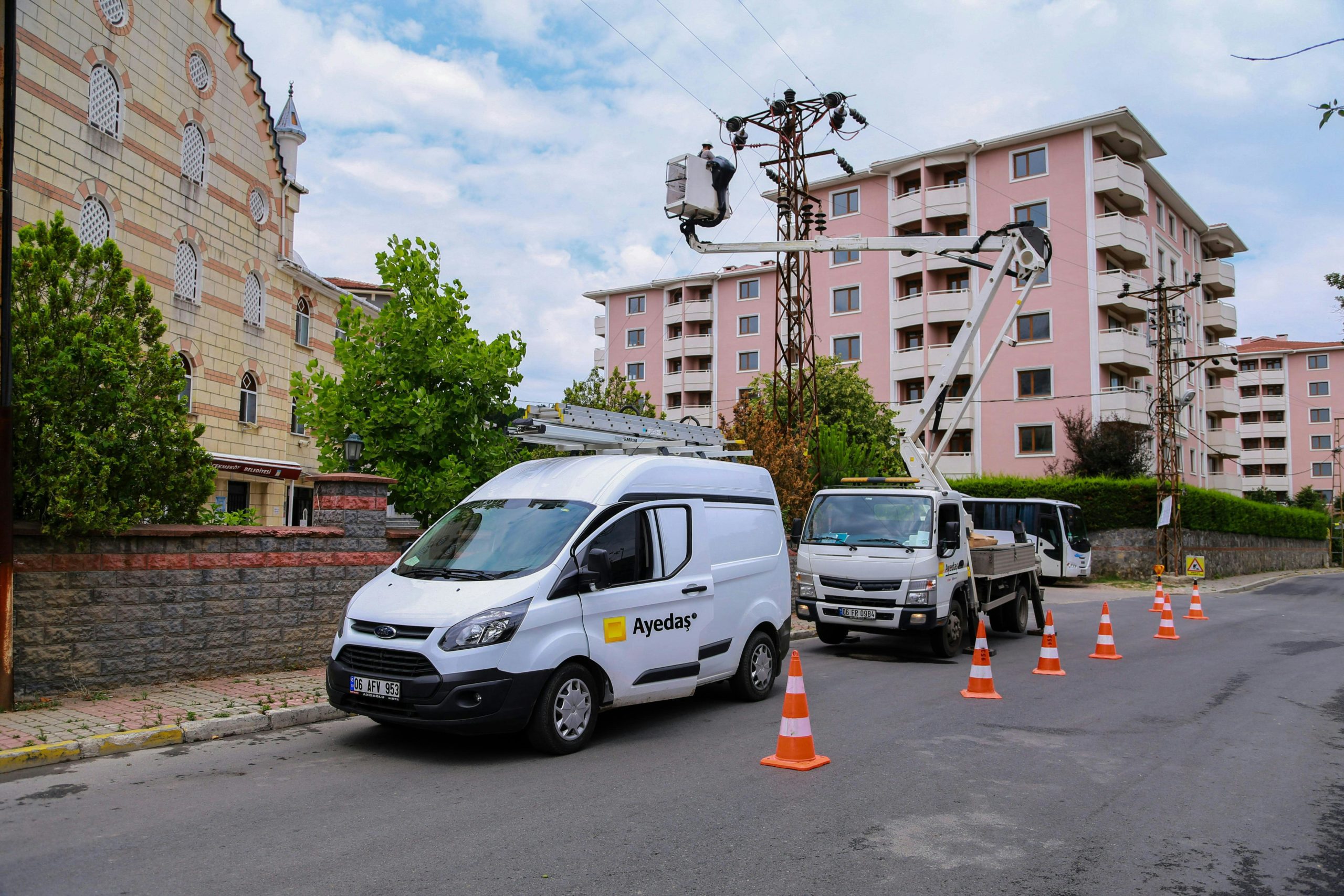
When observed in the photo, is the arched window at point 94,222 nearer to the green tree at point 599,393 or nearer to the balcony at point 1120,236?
the green tree at point 599,393

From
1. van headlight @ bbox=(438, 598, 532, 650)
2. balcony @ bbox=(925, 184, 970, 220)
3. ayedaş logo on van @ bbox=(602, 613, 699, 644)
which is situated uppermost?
balcony @ bbox=(925, 184, 970, 220)

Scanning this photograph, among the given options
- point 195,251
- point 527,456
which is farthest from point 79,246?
point 195,251

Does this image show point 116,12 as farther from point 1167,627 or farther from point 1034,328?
point 1034,328

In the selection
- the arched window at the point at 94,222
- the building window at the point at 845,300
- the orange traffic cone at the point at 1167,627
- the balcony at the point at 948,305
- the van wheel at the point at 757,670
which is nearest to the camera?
the van wheel at the point at 757,670

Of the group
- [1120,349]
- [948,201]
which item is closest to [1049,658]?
[1120,349]

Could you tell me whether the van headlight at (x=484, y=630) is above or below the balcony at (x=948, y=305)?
below

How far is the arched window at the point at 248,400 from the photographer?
25.6 metres

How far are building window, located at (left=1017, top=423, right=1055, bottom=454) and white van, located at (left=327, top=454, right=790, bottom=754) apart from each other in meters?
37.1

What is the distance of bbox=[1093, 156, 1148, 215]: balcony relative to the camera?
4216cm

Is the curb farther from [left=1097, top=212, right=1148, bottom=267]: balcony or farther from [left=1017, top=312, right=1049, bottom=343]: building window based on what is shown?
[left=1097, top=212, right=1148, bottom=267]: balcony

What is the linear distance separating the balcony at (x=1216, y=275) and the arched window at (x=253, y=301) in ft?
172

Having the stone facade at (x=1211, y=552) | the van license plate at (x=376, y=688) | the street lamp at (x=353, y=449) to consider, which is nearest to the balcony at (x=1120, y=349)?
the stone facade at (x=1211, y=552)

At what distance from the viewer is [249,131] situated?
25.2m

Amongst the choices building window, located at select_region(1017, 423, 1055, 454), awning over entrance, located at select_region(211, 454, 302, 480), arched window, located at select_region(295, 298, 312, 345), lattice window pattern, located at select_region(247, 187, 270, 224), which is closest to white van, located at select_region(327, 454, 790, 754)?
awning over entrance, located at select_region(211, 454, 302, 480)
